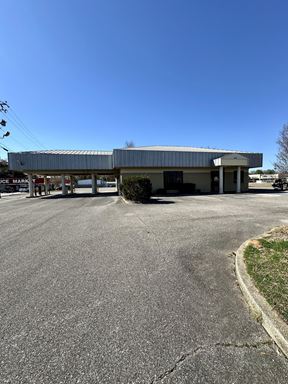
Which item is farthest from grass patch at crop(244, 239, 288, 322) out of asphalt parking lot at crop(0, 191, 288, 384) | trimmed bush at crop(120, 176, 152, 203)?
trimmed bush at crop(120, 176, 152, 203)

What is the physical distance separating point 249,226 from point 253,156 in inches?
771

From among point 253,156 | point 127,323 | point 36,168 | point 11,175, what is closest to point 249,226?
point 127,323

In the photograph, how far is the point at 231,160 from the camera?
73.2 feet

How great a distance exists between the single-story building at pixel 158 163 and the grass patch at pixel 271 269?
17440 mm

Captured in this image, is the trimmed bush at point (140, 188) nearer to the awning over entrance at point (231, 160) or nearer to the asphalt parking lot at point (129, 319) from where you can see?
the asphalt parking lot at point (129, 319)

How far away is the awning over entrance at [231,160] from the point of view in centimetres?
2208

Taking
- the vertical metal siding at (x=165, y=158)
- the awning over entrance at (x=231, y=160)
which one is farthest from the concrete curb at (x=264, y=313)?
the awning over entrance at (x=231, y=160)

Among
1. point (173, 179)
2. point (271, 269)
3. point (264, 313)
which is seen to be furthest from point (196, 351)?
point (173, 179)

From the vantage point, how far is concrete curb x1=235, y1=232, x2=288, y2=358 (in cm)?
216

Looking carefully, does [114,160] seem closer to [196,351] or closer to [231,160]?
[231,160]

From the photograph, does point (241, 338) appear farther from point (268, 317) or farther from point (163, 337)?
point (163, 337)

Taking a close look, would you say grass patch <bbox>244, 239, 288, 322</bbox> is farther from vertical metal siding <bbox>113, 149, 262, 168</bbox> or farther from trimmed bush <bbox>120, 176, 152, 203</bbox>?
vertical metal siding <bbox>113, 149, 262, 168</bbox>

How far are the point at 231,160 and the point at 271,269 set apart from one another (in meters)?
20.5

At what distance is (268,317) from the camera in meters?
2.44
